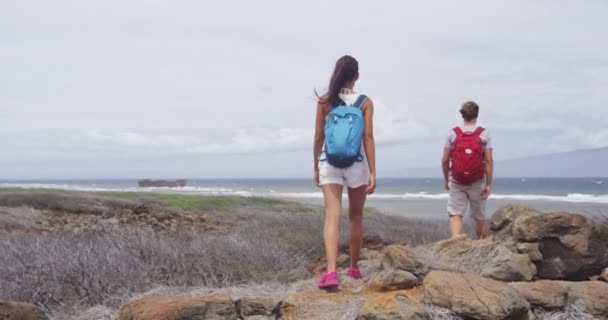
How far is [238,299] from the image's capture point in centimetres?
493

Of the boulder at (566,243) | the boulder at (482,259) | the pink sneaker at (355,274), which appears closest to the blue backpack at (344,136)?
the pink sneaker at (355,274)

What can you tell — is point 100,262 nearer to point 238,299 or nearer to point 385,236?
point 238,299

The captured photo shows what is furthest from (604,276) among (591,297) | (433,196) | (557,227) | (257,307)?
(433,196)

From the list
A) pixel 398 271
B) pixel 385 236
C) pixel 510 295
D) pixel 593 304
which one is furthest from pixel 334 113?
pixel 385 236

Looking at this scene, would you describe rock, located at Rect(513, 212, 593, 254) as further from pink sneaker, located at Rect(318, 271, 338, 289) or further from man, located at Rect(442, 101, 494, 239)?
pink sneaker, located at Rect(318, 271, 338, 289)

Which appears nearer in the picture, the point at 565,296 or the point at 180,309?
the point at 180,309

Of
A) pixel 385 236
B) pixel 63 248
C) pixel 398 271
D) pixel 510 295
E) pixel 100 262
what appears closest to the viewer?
pixel 510 295

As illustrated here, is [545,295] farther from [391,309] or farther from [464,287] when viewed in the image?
[391,309]

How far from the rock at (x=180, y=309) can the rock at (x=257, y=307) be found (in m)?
0.11

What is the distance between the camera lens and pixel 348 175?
5699 mm

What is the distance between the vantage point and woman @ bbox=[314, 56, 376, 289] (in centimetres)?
571

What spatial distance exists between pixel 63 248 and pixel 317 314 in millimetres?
3640

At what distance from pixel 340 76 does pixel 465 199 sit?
9.19 ft

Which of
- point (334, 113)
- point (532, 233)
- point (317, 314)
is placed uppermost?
point (334, 113)
